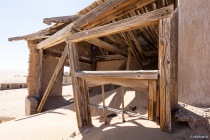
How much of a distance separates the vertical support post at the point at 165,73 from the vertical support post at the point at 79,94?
6.25 feet

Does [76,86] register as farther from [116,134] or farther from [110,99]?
[110,99]

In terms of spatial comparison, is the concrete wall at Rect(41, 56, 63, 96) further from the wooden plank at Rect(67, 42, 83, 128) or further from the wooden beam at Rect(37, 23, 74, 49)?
the wooden plank at Rect(67, 42, 83, 128)

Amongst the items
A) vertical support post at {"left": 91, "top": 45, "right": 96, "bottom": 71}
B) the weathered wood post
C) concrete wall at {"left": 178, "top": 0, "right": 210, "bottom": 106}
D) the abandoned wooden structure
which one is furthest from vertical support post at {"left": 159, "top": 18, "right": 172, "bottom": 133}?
vertical support post at {"left": 91, "top": 45, "right": 96, "bottom": 71}

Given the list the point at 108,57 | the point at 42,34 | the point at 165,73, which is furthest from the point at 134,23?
the point at 108,57

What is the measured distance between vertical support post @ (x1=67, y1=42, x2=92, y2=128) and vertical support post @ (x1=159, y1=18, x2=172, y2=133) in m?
1.90

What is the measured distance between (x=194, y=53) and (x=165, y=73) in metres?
0.69

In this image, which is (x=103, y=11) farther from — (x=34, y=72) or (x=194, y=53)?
(x=34, y=72)

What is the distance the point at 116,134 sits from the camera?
2.43 metres

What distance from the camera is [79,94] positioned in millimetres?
3408

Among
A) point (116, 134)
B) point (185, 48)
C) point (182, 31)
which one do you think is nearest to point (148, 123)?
point (116, 134)

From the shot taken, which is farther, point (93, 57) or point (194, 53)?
point (93, 57)

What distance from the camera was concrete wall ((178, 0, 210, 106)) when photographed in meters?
2.20

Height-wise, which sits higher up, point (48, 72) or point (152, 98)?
point (48, 72)

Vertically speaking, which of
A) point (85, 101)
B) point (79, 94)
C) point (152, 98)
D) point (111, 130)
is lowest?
point (111, 130)
